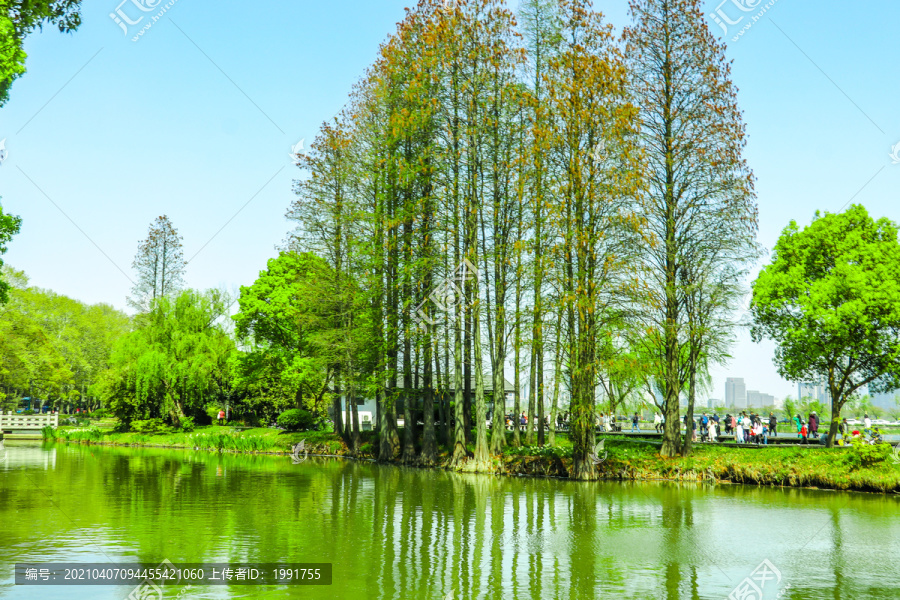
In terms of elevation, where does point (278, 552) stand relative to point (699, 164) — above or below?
below

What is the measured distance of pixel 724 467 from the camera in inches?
928

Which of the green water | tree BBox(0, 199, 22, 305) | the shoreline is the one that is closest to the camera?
the green water

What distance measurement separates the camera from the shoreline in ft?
69.1

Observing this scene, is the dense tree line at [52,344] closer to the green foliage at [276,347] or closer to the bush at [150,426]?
the bush at [150,426]

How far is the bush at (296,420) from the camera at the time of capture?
132ft

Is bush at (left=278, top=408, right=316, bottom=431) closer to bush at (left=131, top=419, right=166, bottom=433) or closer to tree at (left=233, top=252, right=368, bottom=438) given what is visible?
tree at (left=233, top=252, right=368, bottom=438)

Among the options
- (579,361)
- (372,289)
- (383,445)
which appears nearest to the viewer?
(579,361)

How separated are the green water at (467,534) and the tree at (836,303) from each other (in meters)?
9.59

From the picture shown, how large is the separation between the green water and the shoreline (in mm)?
976

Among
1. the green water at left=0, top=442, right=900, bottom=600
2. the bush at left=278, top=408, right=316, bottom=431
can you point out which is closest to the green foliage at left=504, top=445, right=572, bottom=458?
the green water at left=0, top=442, right=900, bottom=600

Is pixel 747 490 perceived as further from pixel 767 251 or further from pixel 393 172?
pixel 393 172

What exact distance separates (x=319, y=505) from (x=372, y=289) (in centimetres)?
1348

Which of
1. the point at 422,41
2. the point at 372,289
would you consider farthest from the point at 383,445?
the point at 422,41

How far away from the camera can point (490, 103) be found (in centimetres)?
2752
